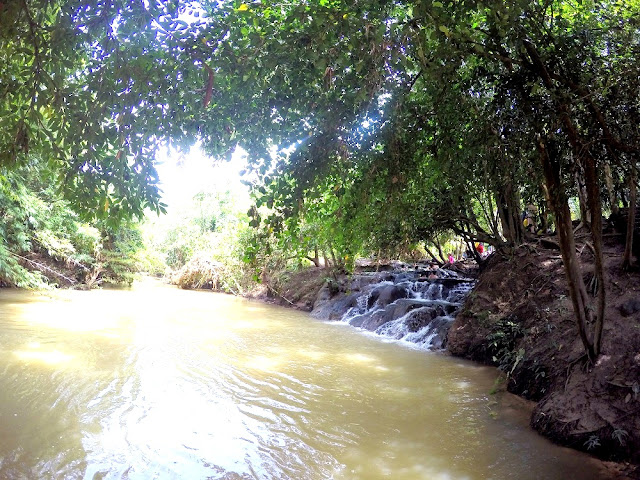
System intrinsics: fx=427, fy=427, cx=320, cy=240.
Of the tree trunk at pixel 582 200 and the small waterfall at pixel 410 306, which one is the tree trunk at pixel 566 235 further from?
the small waterfall at pixel 410 306

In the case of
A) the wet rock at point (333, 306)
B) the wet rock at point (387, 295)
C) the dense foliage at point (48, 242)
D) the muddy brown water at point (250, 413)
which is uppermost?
the dense foliage at point (48, 242)

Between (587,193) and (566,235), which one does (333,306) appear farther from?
(587,193)

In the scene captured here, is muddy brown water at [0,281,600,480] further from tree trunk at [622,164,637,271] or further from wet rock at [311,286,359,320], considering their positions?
wet rock at [311,286,359,320]

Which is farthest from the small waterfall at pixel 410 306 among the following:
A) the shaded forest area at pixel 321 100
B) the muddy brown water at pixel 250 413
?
the shaded forest area at pixel 321 100

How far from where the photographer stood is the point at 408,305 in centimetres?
1163

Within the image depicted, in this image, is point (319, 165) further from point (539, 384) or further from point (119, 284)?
point (119, 284)

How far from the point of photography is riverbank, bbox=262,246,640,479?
4.22 m

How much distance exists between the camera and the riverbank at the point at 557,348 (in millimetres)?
4219

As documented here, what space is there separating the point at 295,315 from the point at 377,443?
10.7 meters

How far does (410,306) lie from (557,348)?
5794mm

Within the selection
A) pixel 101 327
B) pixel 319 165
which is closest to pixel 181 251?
pixel 101 327

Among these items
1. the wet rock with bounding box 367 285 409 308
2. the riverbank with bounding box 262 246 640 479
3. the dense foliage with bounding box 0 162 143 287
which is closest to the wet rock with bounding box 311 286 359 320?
the wet rock with bounding box 367 285 409 308

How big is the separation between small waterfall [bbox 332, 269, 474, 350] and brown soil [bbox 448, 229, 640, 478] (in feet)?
3.88

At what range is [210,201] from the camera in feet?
115
